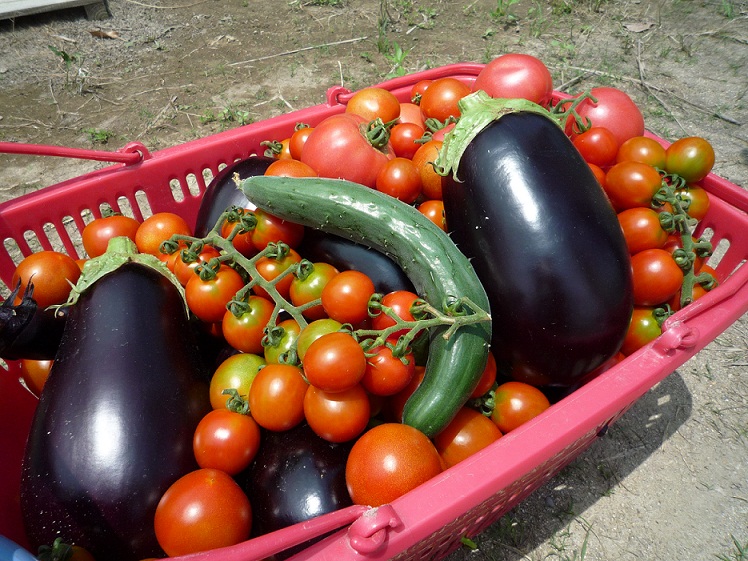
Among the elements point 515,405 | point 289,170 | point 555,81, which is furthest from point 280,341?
point 555,81

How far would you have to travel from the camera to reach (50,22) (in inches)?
141

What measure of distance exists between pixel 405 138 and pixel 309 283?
62 cm

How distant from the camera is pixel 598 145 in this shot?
4.92 feet

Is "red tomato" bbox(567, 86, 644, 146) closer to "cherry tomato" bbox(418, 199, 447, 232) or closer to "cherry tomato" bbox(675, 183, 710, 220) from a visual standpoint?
"cherry tomato" bbox(675, 183, 710, 220)

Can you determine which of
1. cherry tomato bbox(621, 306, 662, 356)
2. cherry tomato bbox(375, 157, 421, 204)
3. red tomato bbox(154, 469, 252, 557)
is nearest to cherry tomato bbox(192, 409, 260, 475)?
red tomato bbox(154, 469, 252, 557)

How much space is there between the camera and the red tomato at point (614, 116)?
162cm

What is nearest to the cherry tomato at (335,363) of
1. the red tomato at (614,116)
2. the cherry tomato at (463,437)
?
the cherry tomato at (463,437)

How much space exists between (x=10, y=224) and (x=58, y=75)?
2.31m

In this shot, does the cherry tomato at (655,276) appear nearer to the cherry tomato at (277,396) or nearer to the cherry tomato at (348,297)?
the cherry tomato at (348,297)

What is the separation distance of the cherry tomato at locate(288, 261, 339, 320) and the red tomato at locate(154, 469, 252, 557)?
0.41 meters

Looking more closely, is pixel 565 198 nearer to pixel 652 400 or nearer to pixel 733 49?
pixel 652 400

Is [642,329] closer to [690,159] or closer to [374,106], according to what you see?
[690,159]

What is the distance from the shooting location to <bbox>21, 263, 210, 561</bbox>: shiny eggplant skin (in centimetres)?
104

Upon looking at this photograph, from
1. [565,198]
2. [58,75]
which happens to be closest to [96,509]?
[565,198]
